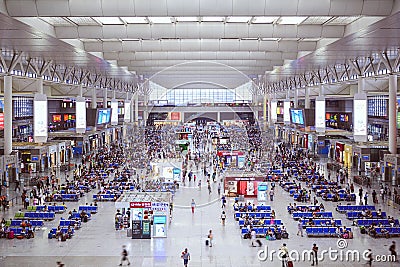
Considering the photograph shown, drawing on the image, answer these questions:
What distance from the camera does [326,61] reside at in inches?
1762

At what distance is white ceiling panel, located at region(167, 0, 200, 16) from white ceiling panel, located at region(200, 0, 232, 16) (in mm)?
213

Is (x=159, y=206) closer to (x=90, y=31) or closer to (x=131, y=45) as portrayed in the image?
(x=90, y=31)

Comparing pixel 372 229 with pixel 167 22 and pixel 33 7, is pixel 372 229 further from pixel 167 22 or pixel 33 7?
pixel 33 7

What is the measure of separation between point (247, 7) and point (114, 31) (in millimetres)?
11517

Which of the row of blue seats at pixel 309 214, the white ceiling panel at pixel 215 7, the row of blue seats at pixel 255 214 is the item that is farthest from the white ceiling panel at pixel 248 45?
the white ceiling panel at pixel 215 7

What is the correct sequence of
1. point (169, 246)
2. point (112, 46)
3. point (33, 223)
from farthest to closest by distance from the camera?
point (112, 46), point (33, 223), point (169, 246)

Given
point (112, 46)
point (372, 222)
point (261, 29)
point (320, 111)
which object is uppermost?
point (112, 46)

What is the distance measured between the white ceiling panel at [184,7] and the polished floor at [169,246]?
960cm

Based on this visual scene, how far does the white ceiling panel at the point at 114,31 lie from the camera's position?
29.1 m

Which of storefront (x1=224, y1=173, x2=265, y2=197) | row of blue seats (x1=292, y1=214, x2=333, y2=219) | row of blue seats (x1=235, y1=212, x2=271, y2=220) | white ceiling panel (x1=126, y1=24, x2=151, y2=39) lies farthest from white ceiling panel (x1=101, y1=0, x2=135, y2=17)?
storefront (x1=224, y1=173, x2=265, y2=197)

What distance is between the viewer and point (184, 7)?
65.0 feet

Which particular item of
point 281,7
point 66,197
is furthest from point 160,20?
point 66,197

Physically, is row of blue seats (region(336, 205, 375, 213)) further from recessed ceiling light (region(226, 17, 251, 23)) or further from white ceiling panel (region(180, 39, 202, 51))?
white ceiling panel (region(180, 39, 202, 51))

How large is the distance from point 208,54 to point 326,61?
33.2 feet
